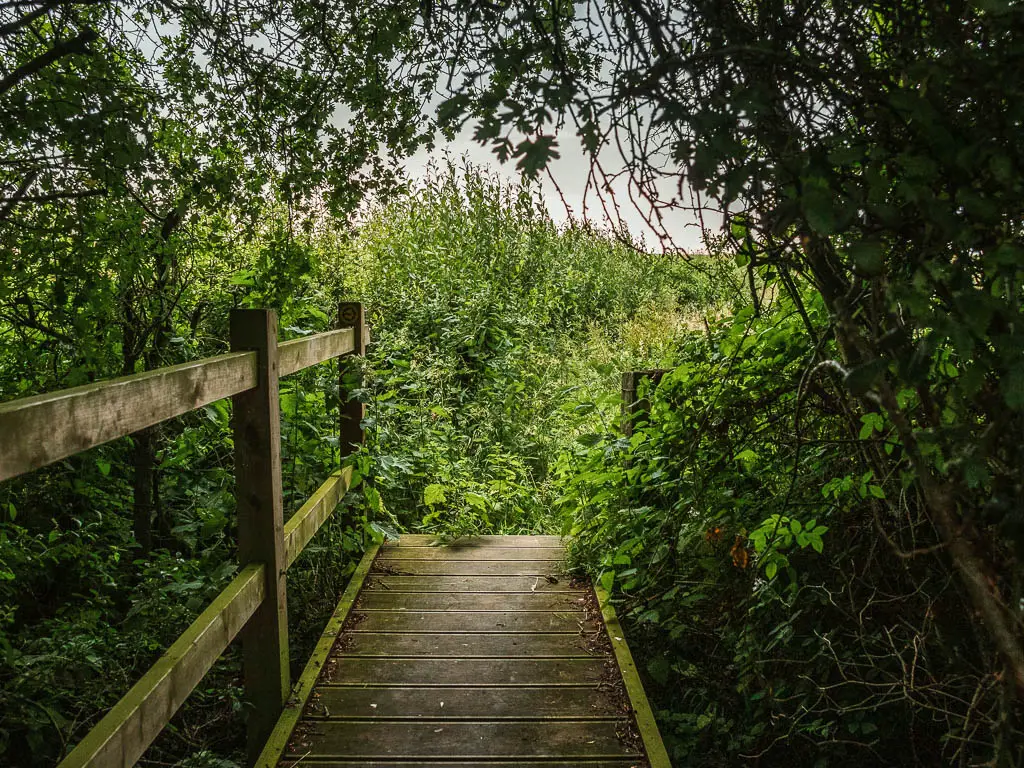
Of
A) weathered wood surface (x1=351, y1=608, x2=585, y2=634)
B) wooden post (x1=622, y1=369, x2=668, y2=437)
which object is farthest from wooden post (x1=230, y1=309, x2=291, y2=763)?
wooden post (x1=622, y1=369, x2=668, y2=437)

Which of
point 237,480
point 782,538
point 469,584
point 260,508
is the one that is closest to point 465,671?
point 469,584

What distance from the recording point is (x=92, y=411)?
169cm

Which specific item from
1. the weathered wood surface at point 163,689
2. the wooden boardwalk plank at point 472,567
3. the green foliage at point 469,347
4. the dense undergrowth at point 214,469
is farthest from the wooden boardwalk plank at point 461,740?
the green foliage at point 469,347

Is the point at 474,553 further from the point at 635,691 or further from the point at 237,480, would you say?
the point at 237,480

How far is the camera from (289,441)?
4348 millimetres

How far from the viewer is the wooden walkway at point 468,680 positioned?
2758 millimetres

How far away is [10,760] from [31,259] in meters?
2.01

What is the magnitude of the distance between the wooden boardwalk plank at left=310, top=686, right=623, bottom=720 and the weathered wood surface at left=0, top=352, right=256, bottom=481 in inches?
57.6

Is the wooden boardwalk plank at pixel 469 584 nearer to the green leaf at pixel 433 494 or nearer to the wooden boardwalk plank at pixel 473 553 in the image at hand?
the wooden boardwalk plank at pixel 473 553

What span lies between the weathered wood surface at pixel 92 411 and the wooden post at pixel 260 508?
18.1 inches

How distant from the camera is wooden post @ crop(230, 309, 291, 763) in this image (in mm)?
2904

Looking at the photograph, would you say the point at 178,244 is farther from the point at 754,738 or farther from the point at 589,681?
the point at 754,738

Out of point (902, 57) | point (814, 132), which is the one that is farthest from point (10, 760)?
point (902, 57)

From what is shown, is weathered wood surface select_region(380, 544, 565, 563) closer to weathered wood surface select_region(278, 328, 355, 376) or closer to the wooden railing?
the wooden railing
